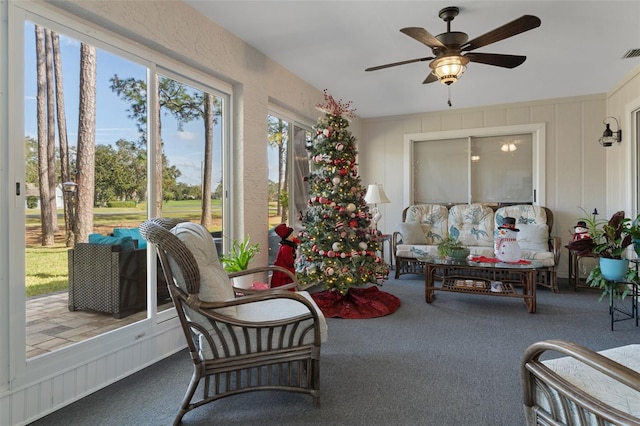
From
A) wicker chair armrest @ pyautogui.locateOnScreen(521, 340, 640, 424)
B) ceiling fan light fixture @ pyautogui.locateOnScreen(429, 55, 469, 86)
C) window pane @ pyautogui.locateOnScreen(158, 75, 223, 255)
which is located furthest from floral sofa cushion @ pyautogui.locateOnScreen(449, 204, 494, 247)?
wicker chair armrest @ pyautogui.locateOnScreen(521, 340, 640, 424)

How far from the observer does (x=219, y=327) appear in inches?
70.6

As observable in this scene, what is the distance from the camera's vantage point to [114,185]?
2396 mm

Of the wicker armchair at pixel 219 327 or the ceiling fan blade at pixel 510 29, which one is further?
the ceiling fan blade at pixel 510 29

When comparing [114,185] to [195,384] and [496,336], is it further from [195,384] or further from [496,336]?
[496,336]

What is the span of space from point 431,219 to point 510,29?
358 centimetres

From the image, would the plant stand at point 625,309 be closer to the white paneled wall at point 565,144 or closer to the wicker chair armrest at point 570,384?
the white paneled wall at point 565,144

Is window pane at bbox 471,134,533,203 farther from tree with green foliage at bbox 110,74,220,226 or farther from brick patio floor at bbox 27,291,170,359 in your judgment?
brick patio floor at bbox 27,291,170,359

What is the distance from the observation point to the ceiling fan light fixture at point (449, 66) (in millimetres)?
2672

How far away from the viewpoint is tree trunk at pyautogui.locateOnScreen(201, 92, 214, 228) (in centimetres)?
316

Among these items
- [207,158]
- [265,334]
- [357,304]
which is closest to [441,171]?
[357,304]

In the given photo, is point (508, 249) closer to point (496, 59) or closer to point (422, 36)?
point (496, 59)

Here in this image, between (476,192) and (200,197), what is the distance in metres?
4.53

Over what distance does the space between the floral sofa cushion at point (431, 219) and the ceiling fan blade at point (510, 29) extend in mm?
3292

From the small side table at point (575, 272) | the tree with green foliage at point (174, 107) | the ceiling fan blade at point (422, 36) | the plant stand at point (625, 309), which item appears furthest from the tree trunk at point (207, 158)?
the small side table at point (575, 272)
